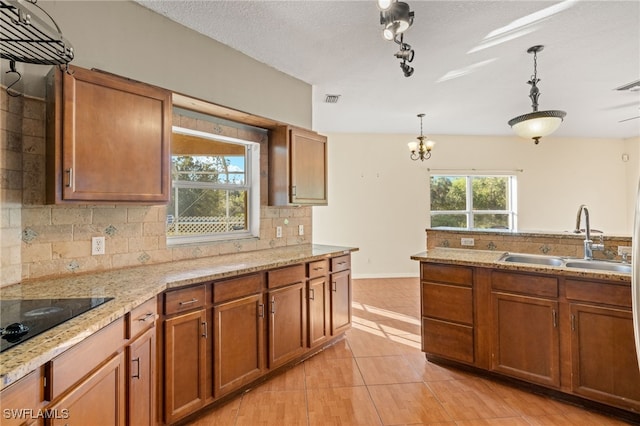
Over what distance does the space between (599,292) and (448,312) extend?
99 centimetres

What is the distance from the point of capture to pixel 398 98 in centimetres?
408

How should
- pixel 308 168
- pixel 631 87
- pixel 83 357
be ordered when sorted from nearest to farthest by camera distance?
pixel 83 357
pixel 308 168
pixel 631 87

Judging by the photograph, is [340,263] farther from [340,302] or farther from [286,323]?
[286,323]

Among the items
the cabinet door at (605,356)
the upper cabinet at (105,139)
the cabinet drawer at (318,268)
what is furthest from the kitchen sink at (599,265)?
the upper cabinet at (105,139)

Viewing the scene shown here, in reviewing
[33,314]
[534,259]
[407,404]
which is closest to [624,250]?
[534,259]

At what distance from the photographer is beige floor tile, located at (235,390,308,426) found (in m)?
1.99

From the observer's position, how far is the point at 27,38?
130 cm

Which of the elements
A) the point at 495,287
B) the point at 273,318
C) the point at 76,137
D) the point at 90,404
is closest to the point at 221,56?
the point at 76,137

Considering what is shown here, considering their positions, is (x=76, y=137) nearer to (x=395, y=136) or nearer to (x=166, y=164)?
(x=166, y=164)

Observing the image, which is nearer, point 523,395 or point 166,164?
point 166,164

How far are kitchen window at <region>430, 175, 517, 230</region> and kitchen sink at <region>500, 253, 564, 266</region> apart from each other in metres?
3.65

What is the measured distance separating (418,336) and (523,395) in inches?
46.2

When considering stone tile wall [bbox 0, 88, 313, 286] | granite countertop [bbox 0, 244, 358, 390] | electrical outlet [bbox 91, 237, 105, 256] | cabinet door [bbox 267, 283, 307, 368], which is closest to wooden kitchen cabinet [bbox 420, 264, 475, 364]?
granite countertop [bbox 0, 244, 358, 390]

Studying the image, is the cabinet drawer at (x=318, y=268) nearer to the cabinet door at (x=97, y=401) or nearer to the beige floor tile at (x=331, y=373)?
the beige floor tile at (x=331, y=373)
